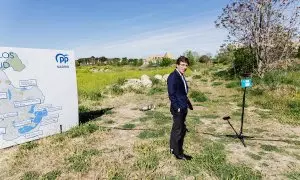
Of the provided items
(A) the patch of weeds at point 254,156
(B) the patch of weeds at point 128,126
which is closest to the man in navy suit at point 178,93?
(A) the patch of weeds at point 254,156

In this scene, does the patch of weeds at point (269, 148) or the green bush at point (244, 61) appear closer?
the patch of weeds at point (269, 148)

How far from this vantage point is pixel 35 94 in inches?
245

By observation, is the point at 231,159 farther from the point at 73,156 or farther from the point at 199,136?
the point at 73,156

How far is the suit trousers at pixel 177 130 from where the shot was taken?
458 cm

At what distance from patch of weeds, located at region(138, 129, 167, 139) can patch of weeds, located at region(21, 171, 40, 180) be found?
2.58 meters

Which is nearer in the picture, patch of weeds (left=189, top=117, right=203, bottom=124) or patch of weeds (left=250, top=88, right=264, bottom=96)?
patch of weeds (left=189, top=117, right=203, bottom=124)

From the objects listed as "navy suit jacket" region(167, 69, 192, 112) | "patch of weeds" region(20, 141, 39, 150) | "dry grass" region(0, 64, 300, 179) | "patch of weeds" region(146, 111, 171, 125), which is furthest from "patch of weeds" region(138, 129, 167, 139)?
"patch of weeds" region(20, 141, 39, 150)

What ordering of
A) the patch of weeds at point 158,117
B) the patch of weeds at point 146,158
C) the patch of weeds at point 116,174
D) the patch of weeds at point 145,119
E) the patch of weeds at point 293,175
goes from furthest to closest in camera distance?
1. the patch of weeds at point 145,119
2. the patch of weeds at point 158,117
3. the patch of weeds at point 146,158
4. the patch of weeds at point 116,174
5. the patch of weeds at point 293,175

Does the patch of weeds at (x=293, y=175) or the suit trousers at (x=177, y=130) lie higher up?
the suit trousers at (x=177, y=130)

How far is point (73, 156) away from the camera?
5164 mm

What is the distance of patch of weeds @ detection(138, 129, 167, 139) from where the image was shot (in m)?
6.37

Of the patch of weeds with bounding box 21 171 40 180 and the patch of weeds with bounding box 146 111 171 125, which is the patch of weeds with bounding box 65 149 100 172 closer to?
the patch of weeds with bounding box 21 171 40 180

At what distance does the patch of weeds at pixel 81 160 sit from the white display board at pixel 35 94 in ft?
5.63

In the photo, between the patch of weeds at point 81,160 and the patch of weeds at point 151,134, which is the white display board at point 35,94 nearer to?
the patch of weeds at point 81,160
